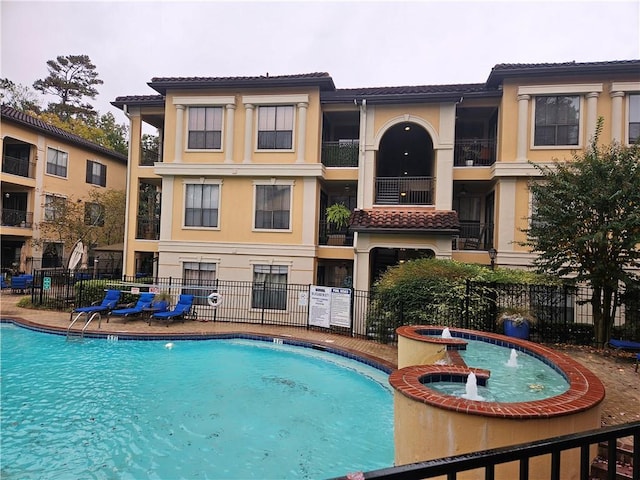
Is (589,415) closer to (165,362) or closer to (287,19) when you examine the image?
(165,362)

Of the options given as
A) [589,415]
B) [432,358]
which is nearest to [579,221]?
[432,358]

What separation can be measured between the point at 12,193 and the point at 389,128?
1024 inches

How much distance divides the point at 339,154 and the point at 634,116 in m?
11.5

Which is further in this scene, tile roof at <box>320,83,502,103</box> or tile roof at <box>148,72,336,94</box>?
tile roof at <box>148,72,336,94</box>

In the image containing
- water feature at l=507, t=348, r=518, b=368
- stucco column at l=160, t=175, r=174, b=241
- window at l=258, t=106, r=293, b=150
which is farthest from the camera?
stucco column at l=160, t=175, r=174, b=241

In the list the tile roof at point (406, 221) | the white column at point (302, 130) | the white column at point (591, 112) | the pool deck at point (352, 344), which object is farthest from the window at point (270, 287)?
the white column at point (591, 112)

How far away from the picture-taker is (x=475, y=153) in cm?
1616

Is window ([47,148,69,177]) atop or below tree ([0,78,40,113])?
below

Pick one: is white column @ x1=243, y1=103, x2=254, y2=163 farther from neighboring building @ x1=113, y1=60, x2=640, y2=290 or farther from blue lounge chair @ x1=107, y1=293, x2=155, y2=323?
blue lounge chair @ x1=107, y1=293, x2=155, y2=323

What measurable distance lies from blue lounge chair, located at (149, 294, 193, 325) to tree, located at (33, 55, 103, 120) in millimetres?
36615

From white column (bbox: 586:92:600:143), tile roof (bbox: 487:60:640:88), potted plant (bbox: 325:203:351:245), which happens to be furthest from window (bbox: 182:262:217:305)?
white column (bbox: 586:92:600:143)

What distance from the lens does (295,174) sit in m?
15.7

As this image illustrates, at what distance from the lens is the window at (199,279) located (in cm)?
1603

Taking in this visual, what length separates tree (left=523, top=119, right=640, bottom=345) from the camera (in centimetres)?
895
